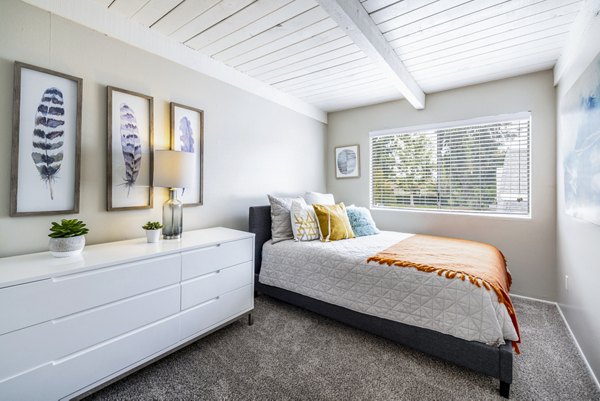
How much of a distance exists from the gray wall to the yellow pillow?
168 cm

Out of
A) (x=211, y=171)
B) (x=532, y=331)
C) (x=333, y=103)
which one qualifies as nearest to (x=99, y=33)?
(x=211, y=171)

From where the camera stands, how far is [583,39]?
1.75 m

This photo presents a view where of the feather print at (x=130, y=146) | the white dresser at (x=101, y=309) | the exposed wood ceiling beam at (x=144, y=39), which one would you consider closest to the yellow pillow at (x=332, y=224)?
the white dresser at (x=101, y=309)

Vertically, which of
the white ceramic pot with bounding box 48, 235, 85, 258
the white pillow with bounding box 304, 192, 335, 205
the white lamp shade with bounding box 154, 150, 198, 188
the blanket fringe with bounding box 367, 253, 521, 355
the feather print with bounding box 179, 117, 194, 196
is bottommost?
the blanket fringe with bounding box 367, 253, 521, 355

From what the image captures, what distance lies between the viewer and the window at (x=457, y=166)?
2.78m

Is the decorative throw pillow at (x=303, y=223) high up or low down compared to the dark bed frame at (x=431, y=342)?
up

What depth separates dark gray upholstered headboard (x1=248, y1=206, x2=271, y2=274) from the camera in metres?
2.65

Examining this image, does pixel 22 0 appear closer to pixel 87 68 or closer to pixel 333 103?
pixel 87 68

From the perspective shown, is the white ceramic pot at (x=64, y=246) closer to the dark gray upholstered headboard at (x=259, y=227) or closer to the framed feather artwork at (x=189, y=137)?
the framed feather artwork at (x=189, y=137)

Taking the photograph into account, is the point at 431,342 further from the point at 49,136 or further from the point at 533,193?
the point at 49,136

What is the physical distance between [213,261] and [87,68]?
5.07 ft

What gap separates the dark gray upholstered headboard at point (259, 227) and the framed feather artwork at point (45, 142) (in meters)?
1.38

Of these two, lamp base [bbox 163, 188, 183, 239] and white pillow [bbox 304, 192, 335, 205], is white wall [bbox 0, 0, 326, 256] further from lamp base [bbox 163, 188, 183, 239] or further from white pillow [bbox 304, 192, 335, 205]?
white pillow [bbox 304, 192, 335, 205]

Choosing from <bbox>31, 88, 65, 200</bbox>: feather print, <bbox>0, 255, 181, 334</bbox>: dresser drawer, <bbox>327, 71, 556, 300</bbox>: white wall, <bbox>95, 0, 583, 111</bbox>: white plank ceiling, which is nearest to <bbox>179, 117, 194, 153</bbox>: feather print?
<bbox>95, 0, 583, 111</bbox>: white plank ceiling
